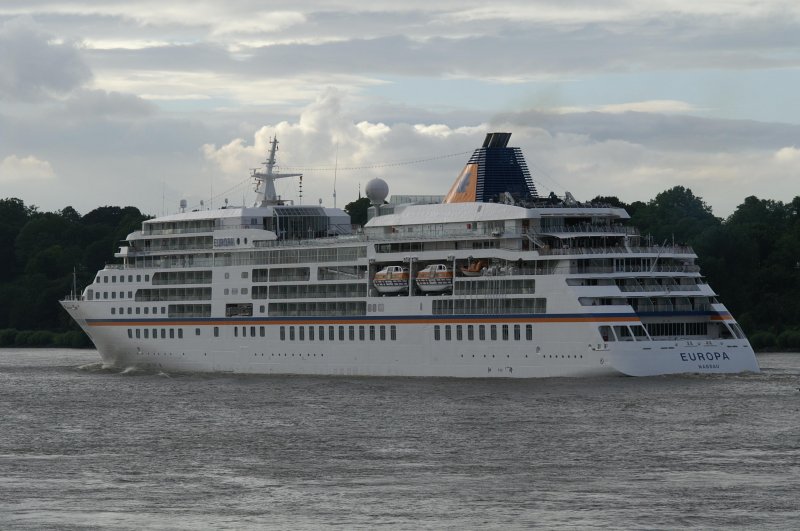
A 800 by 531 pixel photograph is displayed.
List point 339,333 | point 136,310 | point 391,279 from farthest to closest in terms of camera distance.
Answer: point 136,310, point 339,333, point 391,279

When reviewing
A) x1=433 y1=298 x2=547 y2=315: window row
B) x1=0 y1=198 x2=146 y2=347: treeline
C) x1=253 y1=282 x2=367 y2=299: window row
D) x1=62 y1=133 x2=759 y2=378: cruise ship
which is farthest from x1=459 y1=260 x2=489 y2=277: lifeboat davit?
x1=0 y1=198 x2=146 y2=347: treeline

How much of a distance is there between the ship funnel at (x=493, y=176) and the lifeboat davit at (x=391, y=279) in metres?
5.60

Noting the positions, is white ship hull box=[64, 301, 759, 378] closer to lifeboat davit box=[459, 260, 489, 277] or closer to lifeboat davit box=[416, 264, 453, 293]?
lifeboat davit box=[416, 264, 453, 293]

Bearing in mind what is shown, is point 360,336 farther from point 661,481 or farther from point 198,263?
point 661,481

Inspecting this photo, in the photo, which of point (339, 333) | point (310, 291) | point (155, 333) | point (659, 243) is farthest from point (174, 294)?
point (659, 243)

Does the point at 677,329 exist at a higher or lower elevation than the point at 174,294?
lower

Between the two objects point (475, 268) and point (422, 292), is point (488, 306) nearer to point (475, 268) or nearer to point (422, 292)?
point (475, 268)

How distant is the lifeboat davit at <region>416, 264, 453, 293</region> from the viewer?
8100 centimetres

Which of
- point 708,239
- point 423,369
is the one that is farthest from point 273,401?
point 708,239

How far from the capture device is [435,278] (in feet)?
267

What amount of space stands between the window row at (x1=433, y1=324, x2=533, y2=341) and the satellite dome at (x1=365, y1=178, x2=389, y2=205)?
1843 cm

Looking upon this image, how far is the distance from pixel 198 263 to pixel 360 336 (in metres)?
14.3

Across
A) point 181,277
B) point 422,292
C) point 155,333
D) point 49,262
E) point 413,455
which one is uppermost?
point 49,262

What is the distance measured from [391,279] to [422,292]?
6.21ft
